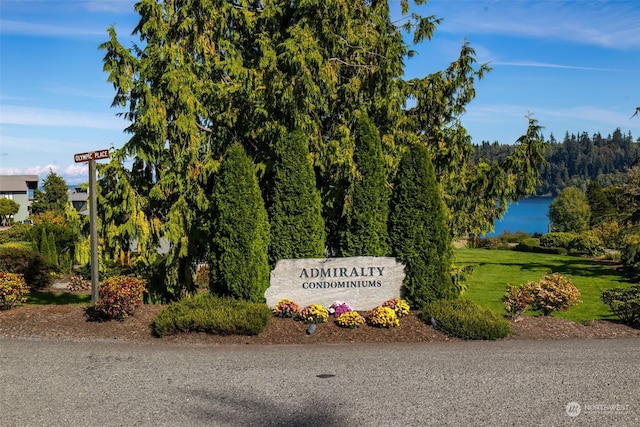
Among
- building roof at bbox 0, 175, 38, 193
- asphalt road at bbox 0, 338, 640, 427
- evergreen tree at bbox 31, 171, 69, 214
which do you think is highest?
building roof at bbox 0, 175, 38, 193

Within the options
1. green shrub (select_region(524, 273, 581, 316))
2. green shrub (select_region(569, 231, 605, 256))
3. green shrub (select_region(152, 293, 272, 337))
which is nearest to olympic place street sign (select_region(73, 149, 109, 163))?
green shrub (select_region(152, 293, 272, 337))

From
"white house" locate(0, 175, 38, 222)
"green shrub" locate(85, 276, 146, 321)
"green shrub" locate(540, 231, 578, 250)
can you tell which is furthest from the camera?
"white house" locate(0, 175, 38, 222)

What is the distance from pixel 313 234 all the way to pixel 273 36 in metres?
5.02

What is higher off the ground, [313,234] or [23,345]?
[313,234]

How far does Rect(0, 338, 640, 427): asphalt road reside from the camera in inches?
223

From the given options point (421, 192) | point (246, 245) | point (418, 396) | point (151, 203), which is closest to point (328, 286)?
point (246, 245)

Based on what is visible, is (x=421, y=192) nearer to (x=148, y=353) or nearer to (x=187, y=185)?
(x=187, y=185)

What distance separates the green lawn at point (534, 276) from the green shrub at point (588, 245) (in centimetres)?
284

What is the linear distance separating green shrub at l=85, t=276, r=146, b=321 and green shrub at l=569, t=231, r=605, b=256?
→ 36099mm

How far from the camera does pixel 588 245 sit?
1548 inches

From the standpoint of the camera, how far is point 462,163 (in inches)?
541

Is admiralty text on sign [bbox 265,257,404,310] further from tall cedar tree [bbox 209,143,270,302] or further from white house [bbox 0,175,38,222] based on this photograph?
white house [bbox 0,175,38,222]

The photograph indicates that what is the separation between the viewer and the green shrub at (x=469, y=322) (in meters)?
9.59

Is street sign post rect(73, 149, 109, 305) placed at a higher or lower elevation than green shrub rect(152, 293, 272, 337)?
higher
